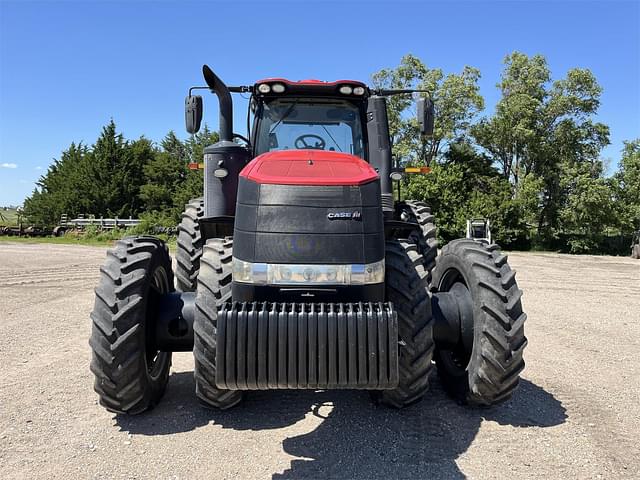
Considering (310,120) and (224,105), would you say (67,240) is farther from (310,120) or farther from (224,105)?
(310,120)

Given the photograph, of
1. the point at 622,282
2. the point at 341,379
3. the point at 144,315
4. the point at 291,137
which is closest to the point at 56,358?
the point at 144,315

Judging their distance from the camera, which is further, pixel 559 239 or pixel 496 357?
pixel 559 239

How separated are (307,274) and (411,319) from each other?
83 centimetres

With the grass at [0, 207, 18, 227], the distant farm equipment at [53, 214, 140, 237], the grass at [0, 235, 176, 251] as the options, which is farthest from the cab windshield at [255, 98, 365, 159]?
the grass at [0, 207, 18, 227]

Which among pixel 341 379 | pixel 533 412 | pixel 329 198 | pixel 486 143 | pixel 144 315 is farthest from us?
pixel 486 143

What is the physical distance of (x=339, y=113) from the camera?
5133 millimetres

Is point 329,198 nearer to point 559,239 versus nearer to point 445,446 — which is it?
point 445,446

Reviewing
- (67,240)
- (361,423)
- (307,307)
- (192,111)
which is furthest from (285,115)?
(67,240)

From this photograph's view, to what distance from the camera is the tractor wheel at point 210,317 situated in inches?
131

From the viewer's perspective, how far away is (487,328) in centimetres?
372

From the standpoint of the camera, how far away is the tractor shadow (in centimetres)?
322

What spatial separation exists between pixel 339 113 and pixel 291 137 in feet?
1.79

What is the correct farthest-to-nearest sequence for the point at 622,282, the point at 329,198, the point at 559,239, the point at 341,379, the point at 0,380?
the point at 559,239, the point at 622,282, the point at 0,380, the point at 329,198, the point at 341,379

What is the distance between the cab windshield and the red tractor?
82cm
